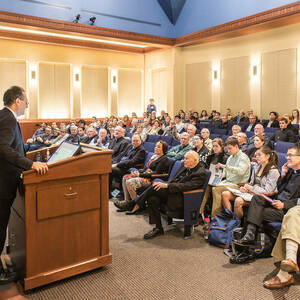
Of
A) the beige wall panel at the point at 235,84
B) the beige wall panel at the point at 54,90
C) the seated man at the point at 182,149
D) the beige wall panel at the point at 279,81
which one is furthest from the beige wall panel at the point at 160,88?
the seated man at the point at 182,149

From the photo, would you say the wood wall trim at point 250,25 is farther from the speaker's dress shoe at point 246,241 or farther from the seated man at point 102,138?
the speaker's dress shoe at point 246,241

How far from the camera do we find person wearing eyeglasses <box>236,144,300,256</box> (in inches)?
114

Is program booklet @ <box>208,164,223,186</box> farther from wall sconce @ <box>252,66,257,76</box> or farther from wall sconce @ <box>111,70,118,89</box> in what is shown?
wall sconce @ <box>111,70,118,89</box>

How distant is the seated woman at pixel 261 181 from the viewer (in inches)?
128

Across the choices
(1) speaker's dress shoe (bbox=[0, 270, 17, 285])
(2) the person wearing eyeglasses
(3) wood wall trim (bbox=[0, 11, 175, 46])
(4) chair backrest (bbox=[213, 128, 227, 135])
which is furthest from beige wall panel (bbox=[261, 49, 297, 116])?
(1) speaker's dress shoe (bbox=[0, 270, 17, 285])

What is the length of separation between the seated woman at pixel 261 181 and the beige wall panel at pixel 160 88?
9513 millimetres

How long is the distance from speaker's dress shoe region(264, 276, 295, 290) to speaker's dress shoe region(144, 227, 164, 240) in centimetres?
130

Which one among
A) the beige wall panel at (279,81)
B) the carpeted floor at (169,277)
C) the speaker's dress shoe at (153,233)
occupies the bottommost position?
the carpeted floor at (169,277)

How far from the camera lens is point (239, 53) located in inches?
400

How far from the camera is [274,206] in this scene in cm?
295

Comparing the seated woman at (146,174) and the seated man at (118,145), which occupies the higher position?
the seated man at (118,145)

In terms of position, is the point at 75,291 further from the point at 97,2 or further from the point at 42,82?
the point at 42,82

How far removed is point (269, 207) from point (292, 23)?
23.6 ft

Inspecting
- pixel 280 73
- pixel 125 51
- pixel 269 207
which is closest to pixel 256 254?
pixel 269 207
